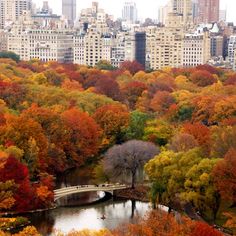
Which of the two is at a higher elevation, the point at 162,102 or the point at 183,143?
the point at 183,143

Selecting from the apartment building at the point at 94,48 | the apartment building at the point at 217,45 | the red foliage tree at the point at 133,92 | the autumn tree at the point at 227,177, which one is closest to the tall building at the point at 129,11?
the apartment building at the point at 217,45

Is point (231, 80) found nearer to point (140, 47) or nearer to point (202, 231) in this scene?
point (140, 47)

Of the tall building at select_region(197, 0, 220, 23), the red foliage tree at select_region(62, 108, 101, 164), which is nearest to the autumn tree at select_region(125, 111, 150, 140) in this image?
the red foliage tree at select_region(62, 108, 101, 164)

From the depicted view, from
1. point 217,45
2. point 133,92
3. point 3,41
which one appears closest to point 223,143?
point 133,92

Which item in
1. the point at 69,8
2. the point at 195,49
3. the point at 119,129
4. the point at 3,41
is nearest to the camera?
the point at 119,129

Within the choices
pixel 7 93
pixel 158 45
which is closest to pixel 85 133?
pixel 7 93

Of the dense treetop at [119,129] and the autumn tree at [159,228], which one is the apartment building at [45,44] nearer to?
the dense treetop at [119,129]

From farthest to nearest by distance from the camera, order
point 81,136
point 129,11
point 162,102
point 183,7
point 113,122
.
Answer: point 129,11 < point 183,7 < point 162,102 < point 113,122 < point 81,136
